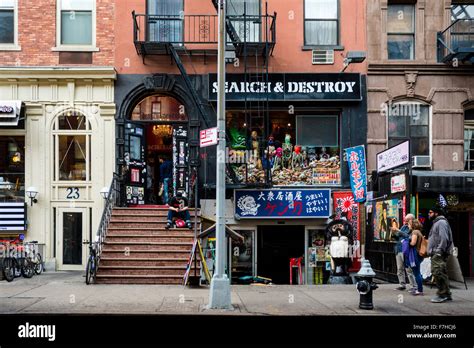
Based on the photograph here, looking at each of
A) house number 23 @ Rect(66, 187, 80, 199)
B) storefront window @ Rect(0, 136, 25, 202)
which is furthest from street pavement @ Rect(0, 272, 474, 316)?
storefront window @ Rect(0, 136, 25, 202)

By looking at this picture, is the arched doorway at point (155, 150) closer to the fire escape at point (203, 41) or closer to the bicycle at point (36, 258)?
the fire escape at point (203, 41)

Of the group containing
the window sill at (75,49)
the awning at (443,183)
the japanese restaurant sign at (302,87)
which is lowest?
the awning at (443,183)

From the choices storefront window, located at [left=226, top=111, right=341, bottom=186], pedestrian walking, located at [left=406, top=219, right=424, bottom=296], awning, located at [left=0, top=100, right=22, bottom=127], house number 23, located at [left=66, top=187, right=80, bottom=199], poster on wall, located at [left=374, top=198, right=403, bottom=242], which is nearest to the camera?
pedestrian walking, located at [left=406, top=219, right=424, bottom=296]

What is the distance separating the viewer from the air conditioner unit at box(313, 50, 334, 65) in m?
19.9

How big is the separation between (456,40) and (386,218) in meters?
6.63

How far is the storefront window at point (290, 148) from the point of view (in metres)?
19.9

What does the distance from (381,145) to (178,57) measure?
6.85 metres

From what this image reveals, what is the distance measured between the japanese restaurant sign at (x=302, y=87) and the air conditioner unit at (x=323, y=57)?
1.78 ft

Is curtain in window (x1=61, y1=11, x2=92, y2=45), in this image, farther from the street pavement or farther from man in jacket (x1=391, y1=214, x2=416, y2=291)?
man in jacket (x1=391, y1=214, x2=416, y2=291)

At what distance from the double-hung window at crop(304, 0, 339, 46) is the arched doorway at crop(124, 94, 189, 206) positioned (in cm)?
473

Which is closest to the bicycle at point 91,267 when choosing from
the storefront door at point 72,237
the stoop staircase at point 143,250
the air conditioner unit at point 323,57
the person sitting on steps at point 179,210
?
the stoop staircase at point 143,250

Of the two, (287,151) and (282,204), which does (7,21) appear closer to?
(287,151)

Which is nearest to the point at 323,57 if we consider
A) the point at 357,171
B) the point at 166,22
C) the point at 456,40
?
the point at 357,171

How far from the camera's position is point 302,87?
1961 cm
